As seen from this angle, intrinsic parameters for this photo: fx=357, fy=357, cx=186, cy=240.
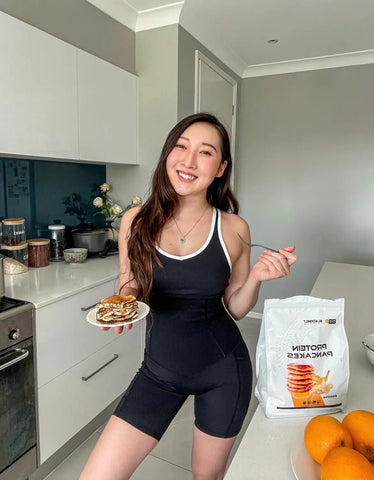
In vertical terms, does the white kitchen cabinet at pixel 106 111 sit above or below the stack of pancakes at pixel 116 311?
above

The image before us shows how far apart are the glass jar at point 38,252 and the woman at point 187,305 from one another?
0.89 meters

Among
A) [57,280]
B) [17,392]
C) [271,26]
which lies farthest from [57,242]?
[271,26]

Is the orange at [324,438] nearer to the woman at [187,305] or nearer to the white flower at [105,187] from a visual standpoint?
the woman at [187,305]

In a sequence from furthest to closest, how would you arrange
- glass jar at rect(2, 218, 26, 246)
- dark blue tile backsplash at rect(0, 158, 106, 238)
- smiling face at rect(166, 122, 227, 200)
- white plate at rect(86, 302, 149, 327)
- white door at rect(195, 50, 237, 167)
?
1. white door at rect(195, 50, 237, 167)
2. dark blue tile backsplash at rect(0, 158, 106, 238)
3. glass jar at rect(2, 218, 26, 246)
4. smiling face at rect(166, 122, 227, 200)
5. white plate at rect(86, 302, 149, 327)

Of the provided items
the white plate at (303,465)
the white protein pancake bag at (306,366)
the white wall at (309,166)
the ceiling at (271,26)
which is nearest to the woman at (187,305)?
the white protein pancake bag at (306,366)

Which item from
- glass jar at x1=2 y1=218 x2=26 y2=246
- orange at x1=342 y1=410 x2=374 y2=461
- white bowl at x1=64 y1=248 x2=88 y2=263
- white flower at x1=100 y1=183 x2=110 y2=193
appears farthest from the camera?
white flower at x1=100 y1=183 x2=110 y2=193

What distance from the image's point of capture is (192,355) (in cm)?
105

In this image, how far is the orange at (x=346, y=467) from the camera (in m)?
0.48

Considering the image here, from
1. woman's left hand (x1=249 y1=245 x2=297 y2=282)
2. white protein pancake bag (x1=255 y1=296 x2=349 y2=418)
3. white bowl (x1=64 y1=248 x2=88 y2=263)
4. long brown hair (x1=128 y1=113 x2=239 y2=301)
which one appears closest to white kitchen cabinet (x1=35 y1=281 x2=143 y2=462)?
white bowl (x1=64 y1=248 x2=88 y2=263)

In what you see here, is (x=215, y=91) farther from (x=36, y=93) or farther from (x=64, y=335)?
(x=64, y=335)

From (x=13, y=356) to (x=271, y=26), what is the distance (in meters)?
2.52

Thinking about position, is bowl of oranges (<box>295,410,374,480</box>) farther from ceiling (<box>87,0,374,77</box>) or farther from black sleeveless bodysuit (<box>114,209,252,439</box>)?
ceiling (<box>87,0,374,77</box>)

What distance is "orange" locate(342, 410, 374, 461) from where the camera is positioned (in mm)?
583

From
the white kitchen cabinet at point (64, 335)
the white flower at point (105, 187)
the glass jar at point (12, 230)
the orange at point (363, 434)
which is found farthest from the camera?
the white flower at point (105, 187)
